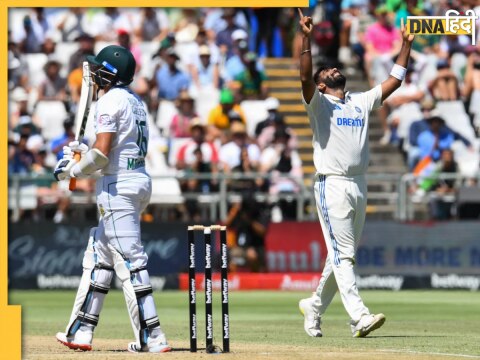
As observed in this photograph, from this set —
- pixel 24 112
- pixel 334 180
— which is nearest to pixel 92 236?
pixel 334 180

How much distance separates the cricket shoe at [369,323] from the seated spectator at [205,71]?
13.8 meters

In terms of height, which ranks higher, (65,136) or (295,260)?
(65,136)

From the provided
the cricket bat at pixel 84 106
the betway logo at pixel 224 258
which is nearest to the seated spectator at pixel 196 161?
the cricket bat at pixel 84 106

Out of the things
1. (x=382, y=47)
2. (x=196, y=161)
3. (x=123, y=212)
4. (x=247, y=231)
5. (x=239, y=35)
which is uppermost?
(x=239, y=35)

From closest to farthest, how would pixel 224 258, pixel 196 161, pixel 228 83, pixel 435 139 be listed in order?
pixel 224 258, pixel 196 161, pixel 435 139, pixel 228 83

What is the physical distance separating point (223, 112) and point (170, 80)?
1.34 m

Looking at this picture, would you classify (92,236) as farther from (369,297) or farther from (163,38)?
(163,38)

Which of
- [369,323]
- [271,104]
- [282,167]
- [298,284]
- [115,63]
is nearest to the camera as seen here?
[115,63]

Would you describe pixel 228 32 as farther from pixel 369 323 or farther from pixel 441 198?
pixel 369 323

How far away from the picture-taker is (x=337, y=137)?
11375 millimetres

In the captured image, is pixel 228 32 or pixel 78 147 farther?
pixel 228 32

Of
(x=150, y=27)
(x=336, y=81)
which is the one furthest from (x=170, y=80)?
(x=336, y=81)

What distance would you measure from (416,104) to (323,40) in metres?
2.88

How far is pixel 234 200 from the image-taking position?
2145 centimetres
